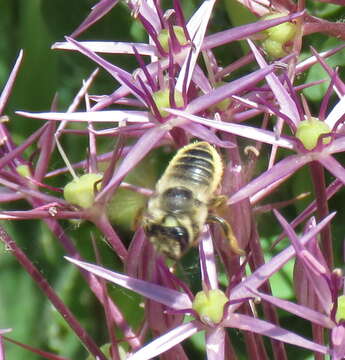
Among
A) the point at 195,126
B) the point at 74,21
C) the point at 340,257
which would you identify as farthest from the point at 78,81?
the point at 195,126

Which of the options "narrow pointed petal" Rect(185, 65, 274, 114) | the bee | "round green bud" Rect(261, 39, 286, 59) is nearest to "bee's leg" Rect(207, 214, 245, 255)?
the bee

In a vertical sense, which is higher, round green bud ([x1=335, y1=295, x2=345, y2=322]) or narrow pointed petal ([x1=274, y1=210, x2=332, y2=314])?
narrow pointed petal ([x1=274, y1=210, x2=332, y2=314])

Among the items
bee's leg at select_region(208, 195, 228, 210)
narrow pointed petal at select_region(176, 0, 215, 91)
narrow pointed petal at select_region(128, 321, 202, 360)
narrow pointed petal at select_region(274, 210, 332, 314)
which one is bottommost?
narrow pointed petal at select_region(128, 321, 202, 360)

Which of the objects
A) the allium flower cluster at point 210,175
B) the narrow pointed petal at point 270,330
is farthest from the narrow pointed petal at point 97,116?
the narrow pointed petal at point 270,330

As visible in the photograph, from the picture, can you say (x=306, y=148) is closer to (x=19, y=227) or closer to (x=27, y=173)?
(x=27, y=173)

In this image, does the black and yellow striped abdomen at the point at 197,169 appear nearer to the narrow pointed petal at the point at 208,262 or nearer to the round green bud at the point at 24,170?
the narrow pointed petal at the point at 208,262

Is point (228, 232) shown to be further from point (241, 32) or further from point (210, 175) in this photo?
point (241, 32)

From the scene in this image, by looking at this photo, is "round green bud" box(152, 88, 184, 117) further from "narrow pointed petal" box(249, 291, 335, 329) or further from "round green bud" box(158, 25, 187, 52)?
"narrow pointed petal" box(249, 291, 335, 329)

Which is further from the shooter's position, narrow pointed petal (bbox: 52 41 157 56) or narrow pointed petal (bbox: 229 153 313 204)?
narrow pointed petal (bbox: 52 41 157 56)
